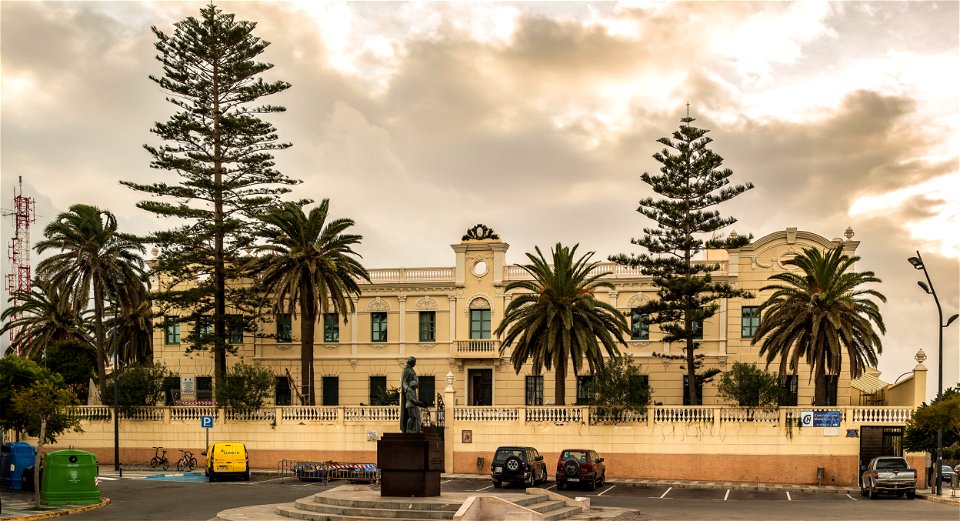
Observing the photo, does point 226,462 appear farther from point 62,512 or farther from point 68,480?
point 62,512

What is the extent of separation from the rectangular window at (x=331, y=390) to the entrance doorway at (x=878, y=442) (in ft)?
89.4

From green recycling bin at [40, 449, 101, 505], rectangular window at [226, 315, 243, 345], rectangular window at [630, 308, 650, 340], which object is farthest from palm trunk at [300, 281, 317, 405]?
Result: green recycling bin at [40, 449, 101, 505]

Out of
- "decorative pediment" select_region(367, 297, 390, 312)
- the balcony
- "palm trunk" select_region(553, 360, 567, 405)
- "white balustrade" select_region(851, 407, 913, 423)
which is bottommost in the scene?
"white balustrade" select_region(851, 407, 913, 423)

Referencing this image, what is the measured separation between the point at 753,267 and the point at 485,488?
2234 cm

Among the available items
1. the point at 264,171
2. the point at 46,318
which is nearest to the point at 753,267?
the point at 264,171

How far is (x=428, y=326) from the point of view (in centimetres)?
5972

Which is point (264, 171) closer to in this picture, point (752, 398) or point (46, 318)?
point (46, 318)

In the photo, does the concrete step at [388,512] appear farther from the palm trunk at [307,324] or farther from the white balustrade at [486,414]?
the palm trunk at [307,324]

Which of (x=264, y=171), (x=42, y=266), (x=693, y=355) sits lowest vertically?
(x=693, y=355)

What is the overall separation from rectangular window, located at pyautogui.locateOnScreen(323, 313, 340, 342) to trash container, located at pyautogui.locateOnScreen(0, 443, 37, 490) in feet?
80.4

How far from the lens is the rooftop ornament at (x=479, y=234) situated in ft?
193

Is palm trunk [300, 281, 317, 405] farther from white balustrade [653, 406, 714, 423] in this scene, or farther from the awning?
the awning

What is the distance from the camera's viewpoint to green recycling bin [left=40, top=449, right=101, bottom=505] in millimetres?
33188

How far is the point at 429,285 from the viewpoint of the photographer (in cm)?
5947
